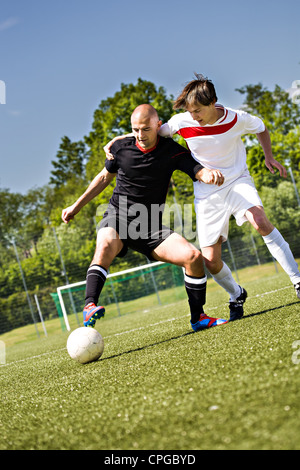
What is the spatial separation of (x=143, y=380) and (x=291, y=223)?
16239 mm

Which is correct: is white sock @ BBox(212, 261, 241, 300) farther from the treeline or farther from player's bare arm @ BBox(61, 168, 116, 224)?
the treeline

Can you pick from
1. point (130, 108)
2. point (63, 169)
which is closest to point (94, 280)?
point (130, 108)

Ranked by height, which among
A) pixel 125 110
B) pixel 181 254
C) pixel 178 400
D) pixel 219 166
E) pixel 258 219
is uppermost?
pixel 125 110

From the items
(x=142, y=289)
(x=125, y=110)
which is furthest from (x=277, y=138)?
(x=142, y=289)

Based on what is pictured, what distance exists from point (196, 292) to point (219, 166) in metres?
1.20

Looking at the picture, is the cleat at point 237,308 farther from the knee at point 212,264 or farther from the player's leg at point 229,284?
the knee at point 212,264

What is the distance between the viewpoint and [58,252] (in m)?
18.1

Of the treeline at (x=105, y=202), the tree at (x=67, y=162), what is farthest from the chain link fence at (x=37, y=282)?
the tree at (x=67, y=162)

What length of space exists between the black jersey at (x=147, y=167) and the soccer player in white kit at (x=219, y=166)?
0.16 m

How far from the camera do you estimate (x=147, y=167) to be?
4750 millimetres

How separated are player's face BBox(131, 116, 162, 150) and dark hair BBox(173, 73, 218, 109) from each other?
0.30 m

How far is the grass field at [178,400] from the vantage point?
5.80ft

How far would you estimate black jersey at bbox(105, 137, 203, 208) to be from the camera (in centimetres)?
475

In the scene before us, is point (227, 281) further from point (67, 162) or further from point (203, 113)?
point (67, 162)
